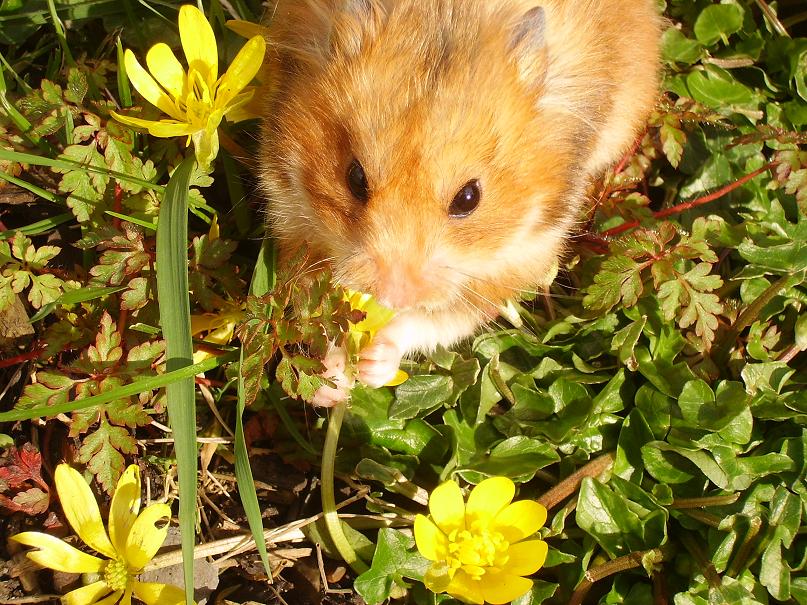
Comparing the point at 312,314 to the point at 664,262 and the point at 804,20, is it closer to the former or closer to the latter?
the point at 664,262

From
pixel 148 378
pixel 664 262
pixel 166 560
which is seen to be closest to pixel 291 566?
pixel 166 560

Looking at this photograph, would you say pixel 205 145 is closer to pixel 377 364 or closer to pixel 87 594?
pixel 377 364

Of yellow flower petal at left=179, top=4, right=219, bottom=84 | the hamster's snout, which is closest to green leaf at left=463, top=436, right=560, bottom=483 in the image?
the hamster's snout

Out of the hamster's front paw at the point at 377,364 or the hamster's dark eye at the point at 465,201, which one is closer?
the hamster's dark eye at the point at 465,201

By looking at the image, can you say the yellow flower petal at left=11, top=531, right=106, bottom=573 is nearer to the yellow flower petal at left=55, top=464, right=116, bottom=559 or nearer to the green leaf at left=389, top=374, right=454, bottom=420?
the yellow flower petal at left=55, top=464, right=116, bottom=559

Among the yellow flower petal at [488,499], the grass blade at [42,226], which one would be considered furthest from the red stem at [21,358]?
the yellow flower petal at [488,499]

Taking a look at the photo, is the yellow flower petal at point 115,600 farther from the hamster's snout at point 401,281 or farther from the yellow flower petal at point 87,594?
the hamster's snout at point 401,281
